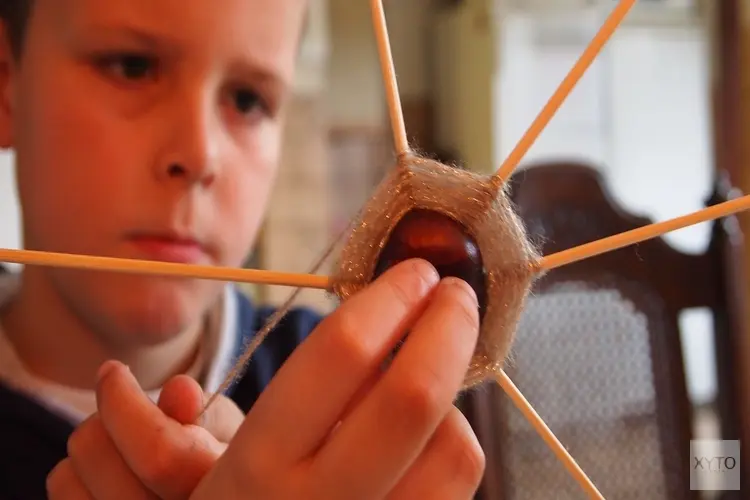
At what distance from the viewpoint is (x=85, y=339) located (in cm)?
43

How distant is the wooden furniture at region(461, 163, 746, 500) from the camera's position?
23.8 inches

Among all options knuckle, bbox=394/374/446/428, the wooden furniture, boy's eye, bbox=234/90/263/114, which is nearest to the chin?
boy's eye, bbox=234/90/263/114

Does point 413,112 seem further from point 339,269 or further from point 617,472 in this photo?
point 339,269

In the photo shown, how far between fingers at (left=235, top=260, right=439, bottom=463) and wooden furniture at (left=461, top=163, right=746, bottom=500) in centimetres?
44

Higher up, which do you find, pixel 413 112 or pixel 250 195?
pixel 413 112

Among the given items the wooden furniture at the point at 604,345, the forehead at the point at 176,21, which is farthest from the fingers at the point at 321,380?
the wooden furniture at the point at 604,345

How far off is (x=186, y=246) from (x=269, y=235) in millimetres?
1190

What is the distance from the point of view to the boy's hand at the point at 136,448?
0.21m

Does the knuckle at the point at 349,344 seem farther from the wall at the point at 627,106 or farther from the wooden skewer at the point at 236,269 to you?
the wall at the point at 627,106

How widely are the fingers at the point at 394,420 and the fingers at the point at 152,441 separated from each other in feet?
0.20

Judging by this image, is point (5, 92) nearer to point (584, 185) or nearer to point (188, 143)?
point (188, 143)

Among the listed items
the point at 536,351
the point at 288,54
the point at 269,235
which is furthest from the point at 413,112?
the point at 288,54

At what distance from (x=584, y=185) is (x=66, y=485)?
544 mm

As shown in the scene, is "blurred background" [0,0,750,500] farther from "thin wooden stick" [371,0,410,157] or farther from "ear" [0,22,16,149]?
"ear" [0,22,16,149]
